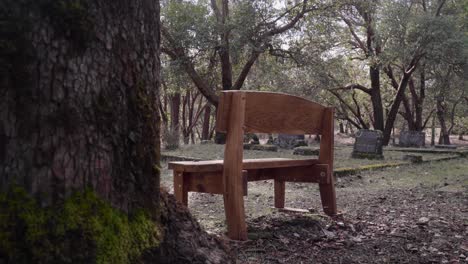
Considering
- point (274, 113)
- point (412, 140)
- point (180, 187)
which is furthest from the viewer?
point (412, 140)

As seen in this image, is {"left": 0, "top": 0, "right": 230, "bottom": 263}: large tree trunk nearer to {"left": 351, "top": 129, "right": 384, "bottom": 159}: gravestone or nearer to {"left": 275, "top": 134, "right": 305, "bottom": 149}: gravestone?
{"left": 351, "top": 129, "right": 384, "bottom": 159}: gravestone

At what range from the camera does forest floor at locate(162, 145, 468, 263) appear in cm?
348

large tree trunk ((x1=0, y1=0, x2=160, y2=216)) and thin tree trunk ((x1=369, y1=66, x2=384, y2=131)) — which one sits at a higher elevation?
thin tree trunk ((x1=369, y1=66, x2=384, y2=131))

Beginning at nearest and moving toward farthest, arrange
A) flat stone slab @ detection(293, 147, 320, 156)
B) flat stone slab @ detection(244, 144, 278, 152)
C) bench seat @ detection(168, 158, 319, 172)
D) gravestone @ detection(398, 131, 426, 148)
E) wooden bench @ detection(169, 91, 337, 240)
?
wooden bench @ detection(169, 91, 337, 240), bench seat @ detection(168, 158, 319, 172), flat stone slab @ detection(293, 147, 320, 156), flat stone slab @ detection(244, 144, 278, 152), gravestone @ detection(398, 131, 426, 148)

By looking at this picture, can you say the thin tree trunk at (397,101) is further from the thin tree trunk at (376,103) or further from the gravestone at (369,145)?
the gravestone at (369,145)

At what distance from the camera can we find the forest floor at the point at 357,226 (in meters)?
3.48

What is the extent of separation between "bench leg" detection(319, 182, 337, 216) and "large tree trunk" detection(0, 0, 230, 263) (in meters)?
2.64

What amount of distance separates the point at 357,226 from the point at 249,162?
1.21 meters

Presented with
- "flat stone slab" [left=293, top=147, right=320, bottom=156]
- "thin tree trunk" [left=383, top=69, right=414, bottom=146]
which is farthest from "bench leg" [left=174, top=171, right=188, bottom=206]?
"thin tree trunk" [left=383, top=69, right=414, bottom=146]

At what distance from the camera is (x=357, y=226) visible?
4469 mm

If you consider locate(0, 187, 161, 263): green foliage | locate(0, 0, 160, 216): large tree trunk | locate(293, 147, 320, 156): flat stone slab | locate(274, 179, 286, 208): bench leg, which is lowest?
locate(274, 179, 286, 208): bench leg

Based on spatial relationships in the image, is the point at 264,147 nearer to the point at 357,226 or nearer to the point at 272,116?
the point at 357,226

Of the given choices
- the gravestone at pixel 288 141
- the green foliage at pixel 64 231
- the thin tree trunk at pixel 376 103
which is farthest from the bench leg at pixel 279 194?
the thin tree trunk at pixel 376 103

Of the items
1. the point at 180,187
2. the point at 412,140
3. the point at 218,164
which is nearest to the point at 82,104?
the point at 218,164
